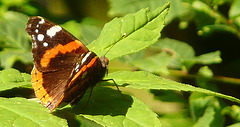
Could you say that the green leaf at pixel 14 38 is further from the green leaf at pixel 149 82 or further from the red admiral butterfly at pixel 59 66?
the green leaf at pixel 149 82

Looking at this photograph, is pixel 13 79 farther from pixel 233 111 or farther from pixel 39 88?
pixel 233 111

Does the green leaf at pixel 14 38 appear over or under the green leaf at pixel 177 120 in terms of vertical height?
over

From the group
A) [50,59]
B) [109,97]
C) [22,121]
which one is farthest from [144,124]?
[50,59]

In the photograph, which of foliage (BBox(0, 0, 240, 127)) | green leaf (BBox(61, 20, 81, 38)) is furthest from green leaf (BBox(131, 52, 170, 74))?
green leaf (BBox(61, 20, 81, 38))

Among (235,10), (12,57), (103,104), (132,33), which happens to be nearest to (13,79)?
(103,104)

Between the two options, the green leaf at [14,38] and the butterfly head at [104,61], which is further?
the green leaf at [14,38]

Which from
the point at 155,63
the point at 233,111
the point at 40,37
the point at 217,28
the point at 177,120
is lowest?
the point at 177,120

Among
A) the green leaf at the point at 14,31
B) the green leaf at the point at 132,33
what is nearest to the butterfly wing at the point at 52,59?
the green leaf at the point at 132,33
